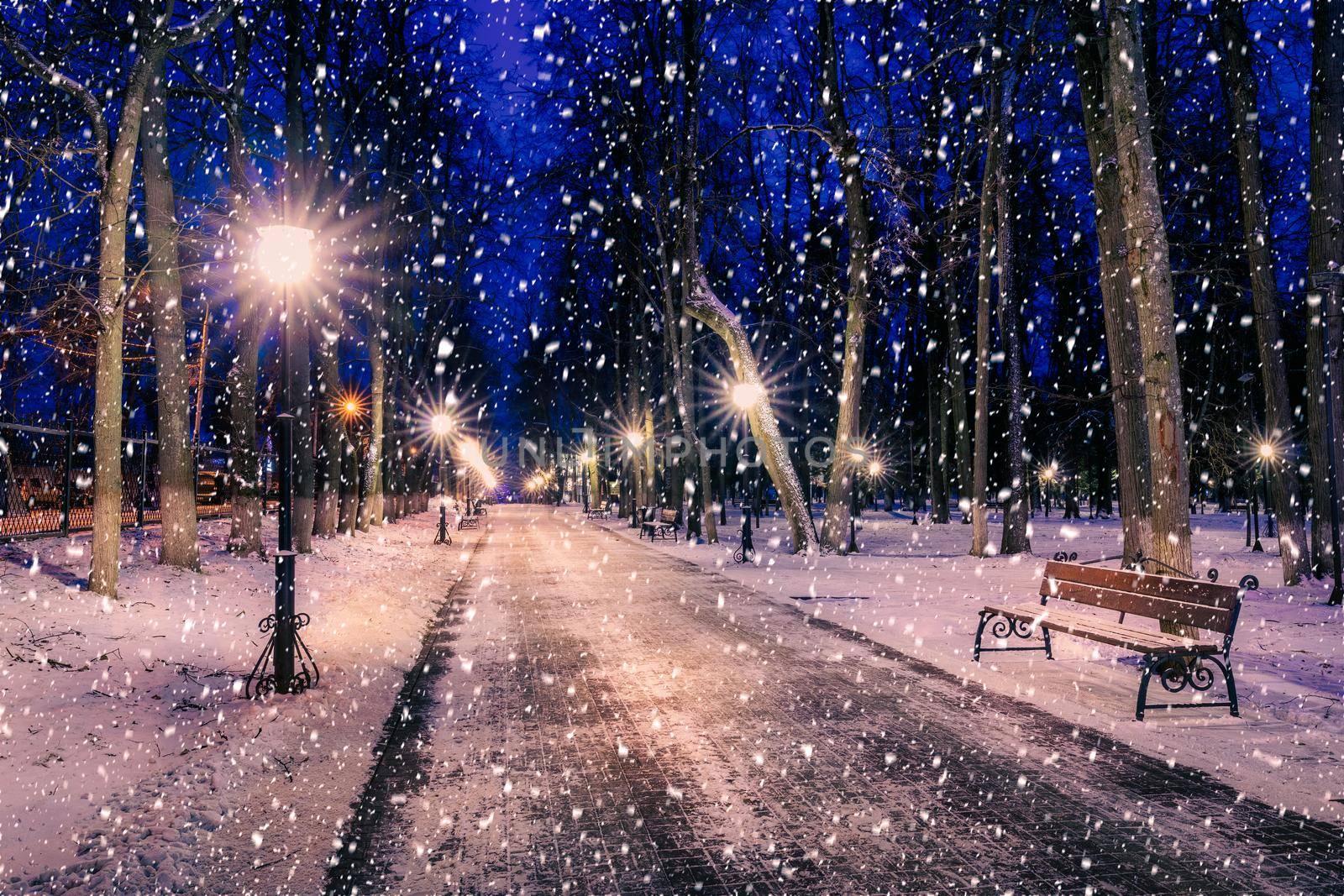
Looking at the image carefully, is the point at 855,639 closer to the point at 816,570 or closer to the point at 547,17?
the point at 816,570

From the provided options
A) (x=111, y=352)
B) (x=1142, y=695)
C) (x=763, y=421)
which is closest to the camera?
(x=1142, y=695)

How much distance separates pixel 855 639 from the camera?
31.9 feet

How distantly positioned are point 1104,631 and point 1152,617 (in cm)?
57

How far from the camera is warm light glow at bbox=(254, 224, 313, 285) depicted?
715 cm

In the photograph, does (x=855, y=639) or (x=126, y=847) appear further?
(x=855, y=639)

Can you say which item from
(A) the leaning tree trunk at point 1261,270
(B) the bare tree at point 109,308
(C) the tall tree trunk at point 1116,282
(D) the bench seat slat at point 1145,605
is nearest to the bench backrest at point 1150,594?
(D) the bench seat slat at point 1145,605

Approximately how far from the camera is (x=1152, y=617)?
301 inches

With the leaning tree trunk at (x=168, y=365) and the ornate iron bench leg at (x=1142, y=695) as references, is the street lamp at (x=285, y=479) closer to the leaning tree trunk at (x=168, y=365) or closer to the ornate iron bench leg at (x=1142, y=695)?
the leaning tree trunk at (x=168, y=365)

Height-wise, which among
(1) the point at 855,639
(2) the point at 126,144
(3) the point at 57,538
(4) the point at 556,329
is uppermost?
(4) the point at 556,329

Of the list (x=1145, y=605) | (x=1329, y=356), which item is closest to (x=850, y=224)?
(x=1329, y=356)

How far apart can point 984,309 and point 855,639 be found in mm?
12162

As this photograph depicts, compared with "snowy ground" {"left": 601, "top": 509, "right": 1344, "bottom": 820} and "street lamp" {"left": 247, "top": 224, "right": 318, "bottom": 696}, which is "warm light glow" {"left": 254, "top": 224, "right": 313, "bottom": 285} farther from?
"snowy ground" {"left": 601, "top": 509, "right": 1344, "bottom": 820}

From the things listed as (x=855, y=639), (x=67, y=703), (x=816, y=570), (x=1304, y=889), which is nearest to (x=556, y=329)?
(x=816, y=570)

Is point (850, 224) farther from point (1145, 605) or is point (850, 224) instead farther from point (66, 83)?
point (66, 83)
